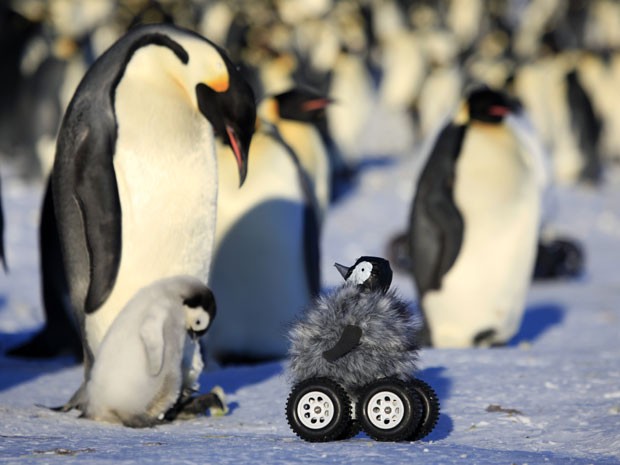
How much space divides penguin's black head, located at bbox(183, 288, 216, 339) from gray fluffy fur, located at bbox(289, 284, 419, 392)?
22.8 inches

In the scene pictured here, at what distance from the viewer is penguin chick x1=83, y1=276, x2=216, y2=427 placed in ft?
12.8

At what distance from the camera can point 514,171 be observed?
6.57 metres

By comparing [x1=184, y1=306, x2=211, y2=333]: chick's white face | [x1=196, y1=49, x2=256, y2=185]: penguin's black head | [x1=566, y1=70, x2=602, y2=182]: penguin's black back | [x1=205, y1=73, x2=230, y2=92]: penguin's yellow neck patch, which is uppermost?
[x1=566, y1=70, x2=602, y2=182]: penguin's black back

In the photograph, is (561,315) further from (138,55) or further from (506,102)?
(138,55)

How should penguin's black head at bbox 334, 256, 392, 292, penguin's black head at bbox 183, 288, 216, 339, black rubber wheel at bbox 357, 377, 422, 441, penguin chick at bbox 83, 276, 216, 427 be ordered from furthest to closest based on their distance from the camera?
penguin's black head at bbox 183, 288, 216, 339 < penguin chick at bbox 83, 276, 216, 427 < penguin's black head at bbox 334, 256, 392, 292 < black rubber wheel at bbox 357, 377, 422, 441

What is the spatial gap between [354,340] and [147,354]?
79 cm

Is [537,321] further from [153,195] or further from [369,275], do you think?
[369,275]

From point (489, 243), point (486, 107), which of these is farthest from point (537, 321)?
point (486, 107)

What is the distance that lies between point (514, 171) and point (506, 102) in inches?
24.3

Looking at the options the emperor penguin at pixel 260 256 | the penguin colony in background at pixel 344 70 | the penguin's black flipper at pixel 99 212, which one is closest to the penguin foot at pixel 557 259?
the penguin colony in background at pixel 344 70

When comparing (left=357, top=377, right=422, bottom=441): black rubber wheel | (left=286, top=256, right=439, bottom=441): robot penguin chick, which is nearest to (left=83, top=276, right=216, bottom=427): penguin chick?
(left=286, top=256, right=439, bottom=441): robot penguin chick

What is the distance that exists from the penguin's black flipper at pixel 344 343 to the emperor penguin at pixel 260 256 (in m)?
2.50

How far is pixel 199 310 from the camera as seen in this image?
4.04m

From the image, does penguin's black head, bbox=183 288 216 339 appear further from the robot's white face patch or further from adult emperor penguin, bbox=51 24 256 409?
the robot's white face patch
